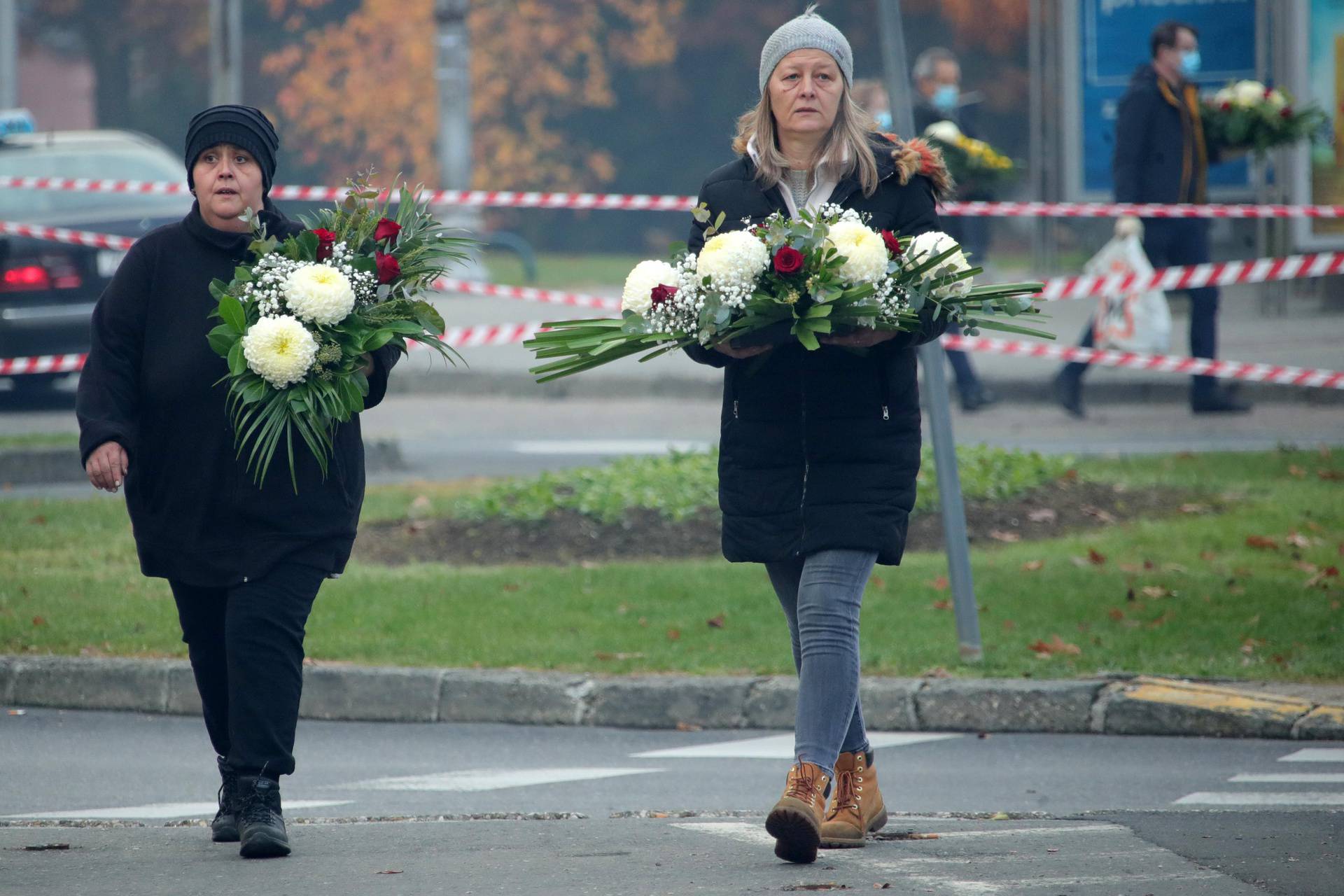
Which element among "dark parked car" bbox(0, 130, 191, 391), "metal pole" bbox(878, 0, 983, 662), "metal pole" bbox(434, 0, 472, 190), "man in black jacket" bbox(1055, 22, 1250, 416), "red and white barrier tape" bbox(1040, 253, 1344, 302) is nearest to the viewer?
"metal pole" bbox(878, 0, 983, 662)

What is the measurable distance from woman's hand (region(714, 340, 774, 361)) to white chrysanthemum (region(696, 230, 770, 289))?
15cm

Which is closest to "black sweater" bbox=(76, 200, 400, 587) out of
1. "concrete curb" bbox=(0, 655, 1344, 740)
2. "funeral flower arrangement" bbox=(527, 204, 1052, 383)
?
"funeral flower arrangement" bbox=(527, 204, 1052, 383)

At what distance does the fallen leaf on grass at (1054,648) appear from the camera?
715 cm

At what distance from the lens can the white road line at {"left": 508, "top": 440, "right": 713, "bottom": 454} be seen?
1211 centimetres

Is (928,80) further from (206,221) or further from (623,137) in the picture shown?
(623,137)

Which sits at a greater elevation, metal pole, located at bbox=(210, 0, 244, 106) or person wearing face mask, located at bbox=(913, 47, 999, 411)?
metal pole, located at bbox=(210, 0, 244, 106)

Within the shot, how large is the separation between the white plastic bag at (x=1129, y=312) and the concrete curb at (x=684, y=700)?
6139mm

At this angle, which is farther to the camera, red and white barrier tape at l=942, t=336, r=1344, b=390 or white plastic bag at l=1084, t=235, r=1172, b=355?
white plastic bag at l=1084, t=235, r=1172, b=355

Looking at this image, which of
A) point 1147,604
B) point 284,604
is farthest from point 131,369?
point 1147,604

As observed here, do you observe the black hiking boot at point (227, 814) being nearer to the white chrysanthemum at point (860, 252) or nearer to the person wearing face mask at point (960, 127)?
the white chrysanthemum at point (860, 252)

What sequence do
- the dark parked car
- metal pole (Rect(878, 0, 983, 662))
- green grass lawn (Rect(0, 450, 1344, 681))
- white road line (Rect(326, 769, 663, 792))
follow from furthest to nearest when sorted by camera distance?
1. the dark parked car
2. green grass lawn (Rect(0, 450, 1344, 681))
3. metal pole (Rect(878, 0, 983, 662))
4. white road line (Rect(326, 769, 663, 792))

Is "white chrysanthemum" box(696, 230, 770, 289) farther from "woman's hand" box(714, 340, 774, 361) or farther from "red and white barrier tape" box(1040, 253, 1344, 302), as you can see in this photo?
"red and white barrier tape" box(1040, 253, 1344, 302)

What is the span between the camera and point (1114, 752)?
6.36 m

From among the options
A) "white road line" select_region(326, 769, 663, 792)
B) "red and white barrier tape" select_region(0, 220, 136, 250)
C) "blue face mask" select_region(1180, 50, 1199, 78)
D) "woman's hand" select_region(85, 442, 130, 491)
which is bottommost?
"white road line" select_region(326, 769, 663, 792)
